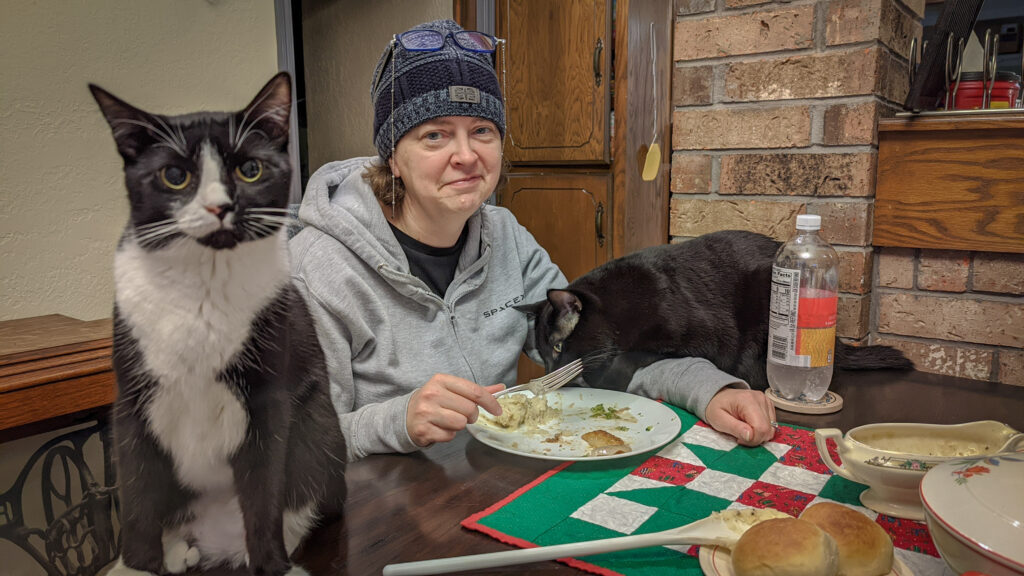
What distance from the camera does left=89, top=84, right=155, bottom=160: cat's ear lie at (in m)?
0.34

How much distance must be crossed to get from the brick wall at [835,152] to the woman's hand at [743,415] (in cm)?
81

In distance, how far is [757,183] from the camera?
5.44 ft

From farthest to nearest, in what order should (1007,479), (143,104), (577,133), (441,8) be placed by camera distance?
(577,133) < (441,8) < (1007,479) < (143,104)

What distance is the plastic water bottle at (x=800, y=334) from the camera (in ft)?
3.28

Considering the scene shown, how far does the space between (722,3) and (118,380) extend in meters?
1.67

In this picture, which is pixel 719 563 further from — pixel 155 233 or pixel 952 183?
pixel 952 183

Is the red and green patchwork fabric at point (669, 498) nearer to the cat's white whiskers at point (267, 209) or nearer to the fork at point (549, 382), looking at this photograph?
the fork at point (549, 382)

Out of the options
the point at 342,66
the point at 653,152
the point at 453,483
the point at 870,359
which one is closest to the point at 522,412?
the point at 453,483

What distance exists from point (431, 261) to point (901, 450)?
798 millimetres

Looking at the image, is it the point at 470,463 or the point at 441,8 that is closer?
the point at 470,463

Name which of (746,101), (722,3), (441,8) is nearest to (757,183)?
(746,101)

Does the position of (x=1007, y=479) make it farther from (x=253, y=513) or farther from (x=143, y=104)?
(x=143, y=104)

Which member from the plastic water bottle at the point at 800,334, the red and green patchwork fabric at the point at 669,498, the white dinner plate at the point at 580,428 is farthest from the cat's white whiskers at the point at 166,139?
the plastic water bottle at the point at 800,334

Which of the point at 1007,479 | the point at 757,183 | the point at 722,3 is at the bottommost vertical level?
the point at 1007,479
